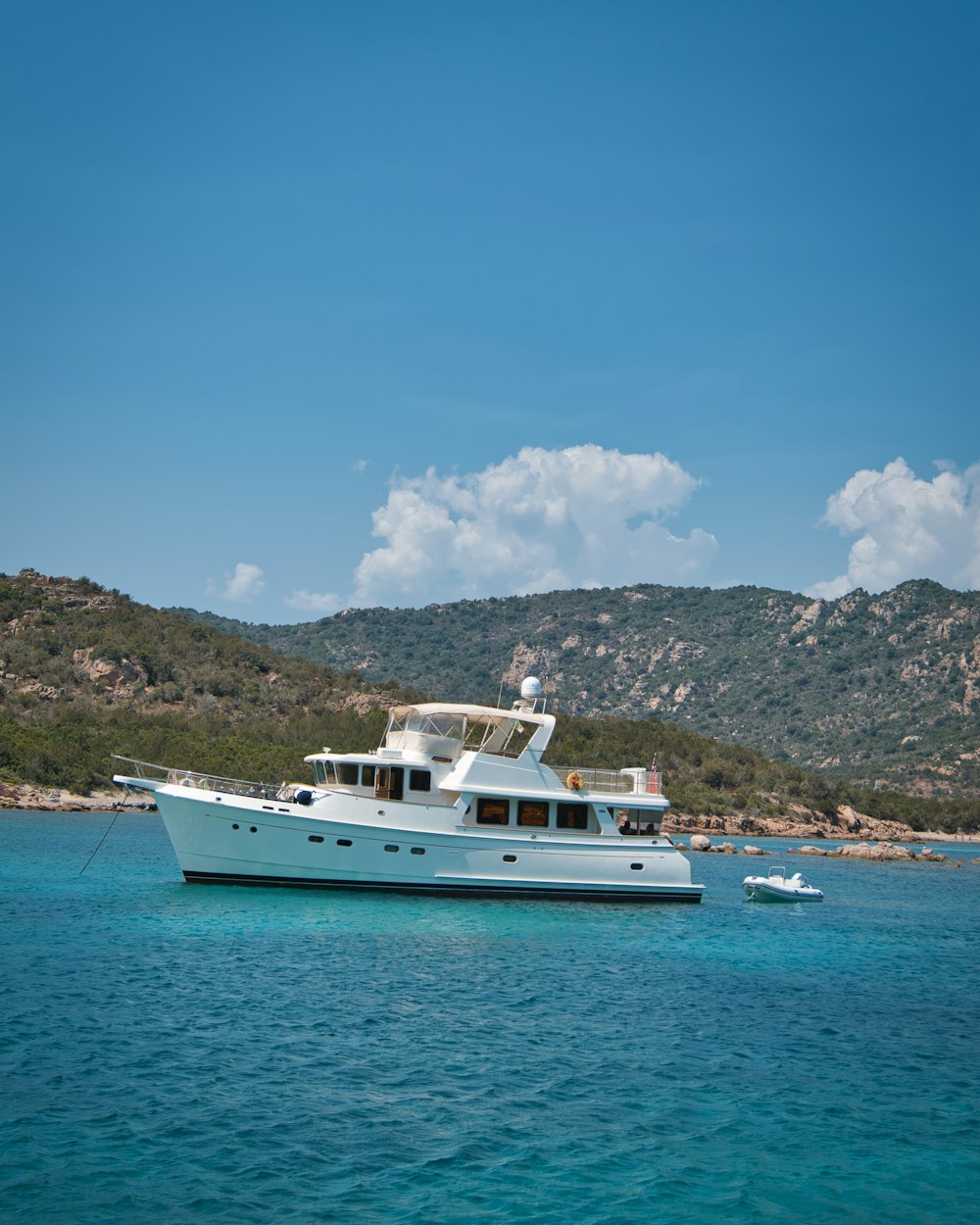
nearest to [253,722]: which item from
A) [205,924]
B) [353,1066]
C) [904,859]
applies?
[904,859]

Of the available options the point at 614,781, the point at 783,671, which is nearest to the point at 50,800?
the point at 614,781

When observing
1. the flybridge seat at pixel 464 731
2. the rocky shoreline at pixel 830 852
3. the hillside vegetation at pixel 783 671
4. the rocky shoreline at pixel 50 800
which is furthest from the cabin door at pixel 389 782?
the hillside vegetation at pixel 783 671

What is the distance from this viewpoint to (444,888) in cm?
3053

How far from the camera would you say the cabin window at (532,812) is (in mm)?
31750

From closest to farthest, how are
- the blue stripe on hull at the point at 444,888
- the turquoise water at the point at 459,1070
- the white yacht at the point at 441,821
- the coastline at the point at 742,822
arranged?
the turquoise water at the point at 459,1070 < the white yacht at the point at 441,821 < the blue stripe on hull at the point at 444,888 < the coastline at the point at 742,822

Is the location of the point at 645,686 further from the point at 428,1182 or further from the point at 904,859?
the point at 428,1182

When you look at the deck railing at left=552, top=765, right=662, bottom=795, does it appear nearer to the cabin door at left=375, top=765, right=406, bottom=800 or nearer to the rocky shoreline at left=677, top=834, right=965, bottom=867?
the cabin door at left=375, top=765, right=406, bottom=800

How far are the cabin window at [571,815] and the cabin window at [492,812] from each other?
167cm

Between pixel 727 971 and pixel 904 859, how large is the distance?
53.3 metres

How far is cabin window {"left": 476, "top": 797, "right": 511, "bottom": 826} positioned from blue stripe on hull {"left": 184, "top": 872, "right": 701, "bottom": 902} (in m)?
1.79

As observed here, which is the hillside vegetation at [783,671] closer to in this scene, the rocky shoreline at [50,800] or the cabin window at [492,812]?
the rocky shoreline at [50,800]

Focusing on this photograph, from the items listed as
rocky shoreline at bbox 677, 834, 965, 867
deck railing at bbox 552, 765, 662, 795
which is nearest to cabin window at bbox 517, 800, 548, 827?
deck railing at bbox 552, 765, 662, 795

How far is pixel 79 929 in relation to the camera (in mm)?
23688

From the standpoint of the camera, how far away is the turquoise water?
421 inches
